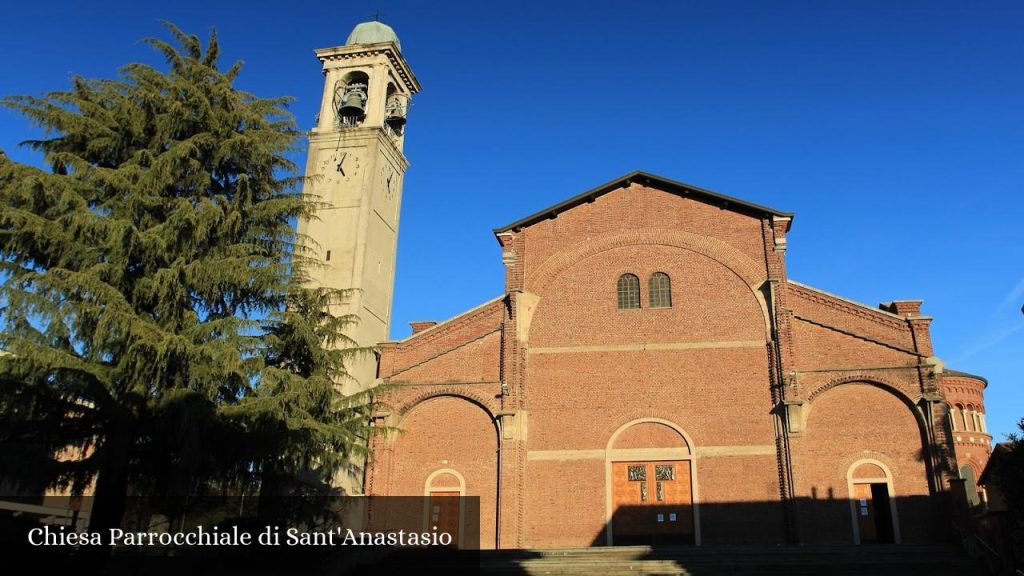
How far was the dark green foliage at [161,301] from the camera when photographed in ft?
45.2

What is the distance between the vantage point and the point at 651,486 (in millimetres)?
21562

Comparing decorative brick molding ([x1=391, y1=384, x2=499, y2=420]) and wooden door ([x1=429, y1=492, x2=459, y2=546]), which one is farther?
decorative brick molding ([x1=391, y1=384, x2=499, y2=420])

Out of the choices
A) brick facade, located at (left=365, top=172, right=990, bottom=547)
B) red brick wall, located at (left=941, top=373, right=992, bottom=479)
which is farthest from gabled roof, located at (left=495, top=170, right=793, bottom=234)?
red brick wall, located at (left=941, top=373, right=992, bottom=479)

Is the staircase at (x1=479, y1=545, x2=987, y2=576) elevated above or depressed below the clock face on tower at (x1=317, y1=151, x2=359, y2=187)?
below

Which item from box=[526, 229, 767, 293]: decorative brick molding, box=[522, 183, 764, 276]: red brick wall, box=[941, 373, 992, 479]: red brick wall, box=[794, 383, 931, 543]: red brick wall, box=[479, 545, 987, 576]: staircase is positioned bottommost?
box=[479, 545, 987, 576]: staircase

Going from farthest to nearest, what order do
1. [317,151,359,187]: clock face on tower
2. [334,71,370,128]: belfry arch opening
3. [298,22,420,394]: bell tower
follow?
[334,71,370,128]: belfry arch opening < [317,151,359,187]: clock face on tower < [298,22,420,394]: bell tower

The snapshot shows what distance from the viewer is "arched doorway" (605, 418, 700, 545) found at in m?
21.0

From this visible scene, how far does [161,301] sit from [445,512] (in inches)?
410

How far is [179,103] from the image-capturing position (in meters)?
16.0

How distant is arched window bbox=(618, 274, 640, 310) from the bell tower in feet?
25.5

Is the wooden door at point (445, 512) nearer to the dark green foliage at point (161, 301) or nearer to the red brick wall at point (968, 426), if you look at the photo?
the dark green foliage at point (161, 301)

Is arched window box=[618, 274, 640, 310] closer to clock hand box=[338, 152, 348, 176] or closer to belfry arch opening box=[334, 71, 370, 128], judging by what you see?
clock hand box=[338, 152, 348, 176]

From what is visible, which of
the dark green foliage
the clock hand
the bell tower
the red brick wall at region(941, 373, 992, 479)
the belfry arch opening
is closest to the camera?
the dark green foliage

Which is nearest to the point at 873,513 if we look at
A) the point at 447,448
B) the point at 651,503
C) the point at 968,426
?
the point at 651,503
